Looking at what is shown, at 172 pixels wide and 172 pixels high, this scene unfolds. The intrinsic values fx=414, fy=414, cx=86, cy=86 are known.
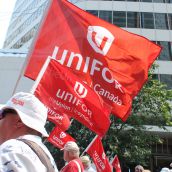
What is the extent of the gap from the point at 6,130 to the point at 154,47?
5542 millimetres

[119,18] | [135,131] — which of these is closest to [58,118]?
[135,131]

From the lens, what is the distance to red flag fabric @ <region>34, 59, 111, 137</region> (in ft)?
19.2

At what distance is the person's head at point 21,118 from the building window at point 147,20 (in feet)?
106

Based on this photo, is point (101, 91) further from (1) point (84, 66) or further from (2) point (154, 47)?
(2) point (154, 47)

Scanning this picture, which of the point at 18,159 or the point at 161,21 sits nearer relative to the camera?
the point at 18,159

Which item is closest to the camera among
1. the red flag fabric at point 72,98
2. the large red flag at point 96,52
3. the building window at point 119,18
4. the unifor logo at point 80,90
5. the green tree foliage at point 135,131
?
the red flag fabric at point 72,98

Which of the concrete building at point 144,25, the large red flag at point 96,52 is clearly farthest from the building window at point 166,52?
the large red flag at point 96,52

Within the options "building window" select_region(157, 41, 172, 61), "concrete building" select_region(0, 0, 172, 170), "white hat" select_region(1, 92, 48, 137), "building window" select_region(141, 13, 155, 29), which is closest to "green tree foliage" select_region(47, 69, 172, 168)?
"concrete building" select_region(0, 0, 172, 170)

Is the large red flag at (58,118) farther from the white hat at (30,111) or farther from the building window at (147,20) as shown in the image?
the building window at (147,20)

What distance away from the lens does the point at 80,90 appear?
5984 millimetres

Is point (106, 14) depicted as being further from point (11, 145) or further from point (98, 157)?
point (11, 145)

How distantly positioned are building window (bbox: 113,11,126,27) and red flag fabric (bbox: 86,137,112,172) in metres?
25.6

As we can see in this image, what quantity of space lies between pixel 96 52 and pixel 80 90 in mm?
967

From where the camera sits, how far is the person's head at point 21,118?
6.64 ft
